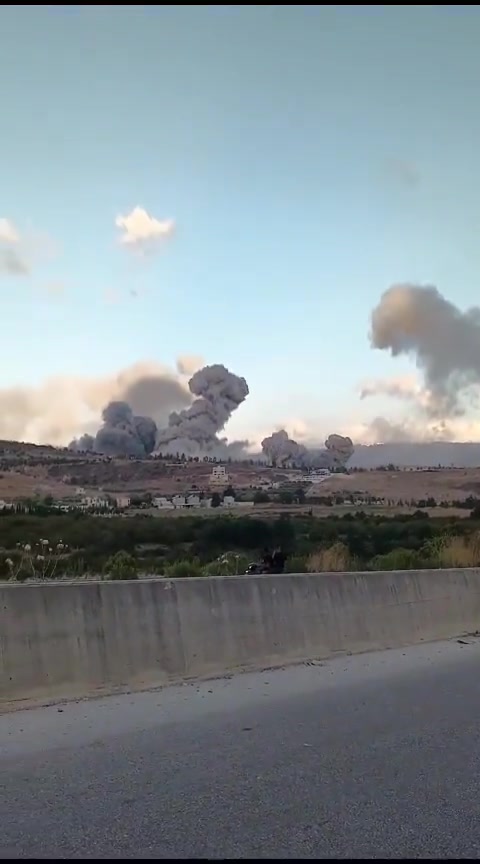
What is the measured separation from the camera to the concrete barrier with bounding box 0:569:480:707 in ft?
24.6

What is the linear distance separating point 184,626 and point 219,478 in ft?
257

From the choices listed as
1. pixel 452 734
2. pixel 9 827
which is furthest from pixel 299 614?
pixel 9 827

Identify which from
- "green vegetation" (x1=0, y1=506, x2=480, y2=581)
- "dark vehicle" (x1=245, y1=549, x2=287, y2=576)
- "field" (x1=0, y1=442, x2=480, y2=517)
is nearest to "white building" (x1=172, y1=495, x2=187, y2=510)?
"field" (x1=0, y1=442, x2=480, y2=517)

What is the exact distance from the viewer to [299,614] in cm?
1011

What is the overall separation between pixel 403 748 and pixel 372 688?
7.55 feet

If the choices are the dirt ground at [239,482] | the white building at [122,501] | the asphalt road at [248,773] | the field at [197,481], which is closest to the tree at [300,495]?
the field at [197,481]

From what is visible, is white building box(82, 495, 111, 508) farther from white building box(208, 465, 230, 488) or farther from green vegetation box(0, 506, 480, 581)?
green vegetation box(0, 506, 480, 581)

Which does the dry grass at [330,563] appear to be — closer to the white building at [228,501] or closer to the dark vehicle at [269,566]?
the dark vehicle at [269,566]

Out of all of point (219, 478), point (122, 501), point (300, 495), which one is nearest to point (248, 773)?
point (122, 501)

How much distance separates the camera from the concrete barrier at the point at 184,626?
750 cm

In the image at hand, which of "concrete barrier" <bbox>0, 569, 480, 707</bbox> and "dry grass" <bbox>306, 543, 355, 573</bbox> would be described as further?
"dry grass" <bbox>306, 543, 355, 573</bbox>

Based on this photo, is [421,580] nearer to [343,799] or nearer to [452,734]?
[452,734]

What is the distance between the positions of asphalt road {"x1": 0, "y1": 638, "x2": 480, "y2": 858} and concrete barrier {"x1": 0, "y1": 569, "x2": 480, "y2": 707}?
0.92 feet

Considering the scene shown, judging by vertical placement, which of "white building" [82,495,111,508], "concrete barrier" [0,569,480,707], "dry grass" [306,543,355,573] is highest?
"white building" [82,495,111,508]
